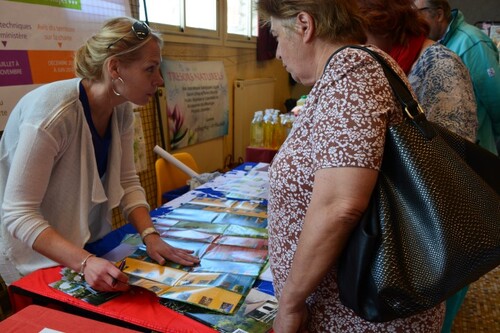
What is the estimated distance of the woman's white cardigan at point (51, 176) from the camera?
996 millimetres

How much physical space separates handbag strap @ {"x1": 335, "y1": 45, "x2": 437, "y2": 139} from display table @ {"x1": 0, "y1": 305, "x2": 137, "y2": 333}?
0.69 meters

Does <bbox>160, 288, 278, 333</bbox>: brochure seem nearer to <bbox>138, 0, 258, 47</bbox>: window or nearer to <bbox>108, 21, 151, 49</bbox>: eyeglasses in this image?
<bbox>108, 21, 151, 49</bbox>: eyeglasses

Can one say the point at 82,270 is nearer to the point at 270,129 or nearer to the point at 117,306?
the point at 117,306

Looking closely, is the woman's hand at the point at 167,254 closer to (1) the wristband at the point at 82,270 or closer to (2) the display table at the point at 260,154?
(1) the wristband at the point at 82,270

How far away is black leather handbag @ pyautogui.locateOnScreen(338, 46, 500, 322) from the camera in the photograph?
1.80 feet

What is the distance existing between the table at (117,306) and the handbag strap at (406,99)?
584 millimetres

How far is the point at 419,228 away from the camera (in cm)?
56

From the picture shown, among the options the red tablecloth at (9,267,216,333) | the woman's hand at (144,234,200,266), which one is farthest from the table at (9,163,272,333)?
the woman's hand at (144,234,200,266)

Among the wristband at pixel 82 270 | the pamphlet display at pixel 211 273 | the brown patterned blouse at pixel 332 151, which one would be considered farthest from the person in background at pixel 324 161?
the wristband at pixel 82 270

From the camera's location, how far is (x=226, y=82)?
3.54 metres

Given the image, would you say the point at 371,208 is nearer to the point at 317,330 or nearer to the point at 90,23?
the point at 317,330

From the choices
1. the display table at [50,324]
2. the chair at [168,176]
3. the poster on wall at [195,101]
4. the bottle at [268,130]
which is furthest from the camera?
the poster on wall at [195,101]

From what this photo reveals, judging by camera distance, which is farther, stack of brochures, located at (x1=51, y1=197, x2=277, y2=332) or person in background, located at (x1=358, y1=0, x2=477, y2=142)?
person in background, located at (x1=358, y1=0, x2=477, y2=142)

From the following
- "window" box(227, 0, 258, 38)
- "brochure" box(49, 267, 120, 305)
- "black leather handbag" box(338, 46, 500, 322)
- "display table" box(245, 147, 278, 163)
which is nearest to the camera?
"black leather handbag" box(338, 46, 500, 322)
